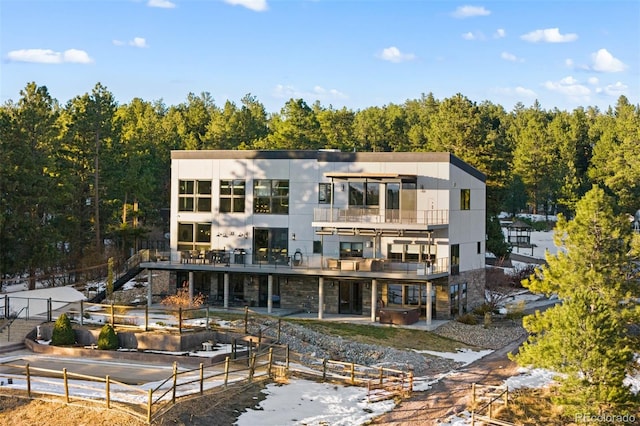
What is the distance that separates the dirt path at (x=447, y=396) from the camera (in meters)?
22.6

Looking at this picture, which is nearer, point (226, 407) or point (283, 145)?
point (226, 407)

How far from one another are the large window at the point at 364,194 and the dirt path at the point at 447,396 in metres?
10.4

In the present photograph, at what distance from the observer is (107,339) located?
28.1 m

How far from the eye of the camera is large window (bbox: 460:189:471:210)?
39.0 m

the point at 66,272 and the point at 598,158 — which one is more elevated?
the point at 598,158

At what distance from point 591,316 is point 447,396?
18.3 ft

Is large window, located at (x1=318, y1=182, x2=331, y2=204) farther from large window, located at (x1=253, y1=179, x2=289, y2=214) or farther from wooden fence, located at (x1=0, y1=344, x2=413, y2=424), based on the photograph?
wooden fence, located at (x1=0, y1=344, x2=413, y2=424)

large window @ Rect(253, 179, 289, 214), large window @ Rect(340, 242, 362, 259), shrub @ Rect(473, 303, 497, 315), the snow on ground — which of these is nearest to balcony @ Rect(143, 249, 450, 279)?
large window @ Rect(340, 242, 362, 259)

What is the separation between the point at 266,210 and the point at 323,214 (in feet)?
10.5

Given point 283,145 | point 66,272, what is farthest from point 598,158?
point 66,272

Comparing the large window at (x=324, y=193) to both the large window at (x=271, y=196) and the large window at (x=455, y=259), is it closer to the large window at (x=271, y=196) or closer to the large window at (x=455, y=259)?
the large window at (x=271, y=196)

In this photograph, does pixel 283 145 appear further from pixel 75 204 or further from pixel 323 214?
pixel 323 214

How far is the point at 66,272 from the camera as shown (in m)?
46.3

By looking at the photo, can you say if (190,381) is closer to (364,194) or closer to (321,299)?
(321,299)
